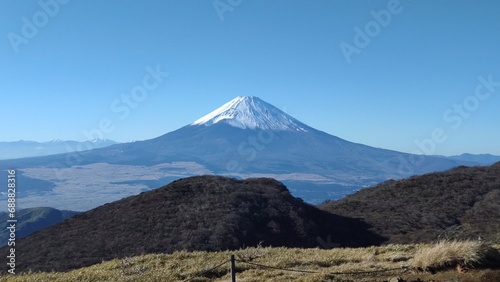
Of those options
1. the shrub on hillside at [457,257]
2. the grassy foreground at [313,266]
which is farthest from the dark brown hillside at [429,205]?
the shrub on hillside at [457,257]

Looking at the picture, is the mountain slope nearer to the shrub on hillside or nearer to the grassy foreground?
the grassy foreground

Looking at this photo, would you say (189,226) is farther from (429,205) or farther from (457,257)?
(457,257)

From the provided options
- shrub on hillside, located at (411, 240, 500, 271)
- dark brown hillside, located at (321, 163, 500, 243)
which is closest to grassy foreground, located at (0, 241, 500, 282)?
shrub on hillside, located at (411, 240, 500, 271)

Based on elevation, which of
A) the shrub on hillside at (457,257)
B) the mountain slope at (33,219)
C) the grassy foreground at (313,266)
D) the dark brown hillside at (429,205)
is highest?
the shrub on hillside at (457,257)

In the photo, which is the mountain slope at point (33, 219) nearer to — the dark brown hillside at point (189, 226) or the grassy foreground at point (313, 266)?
the dark brown hillside at point (189, 226)

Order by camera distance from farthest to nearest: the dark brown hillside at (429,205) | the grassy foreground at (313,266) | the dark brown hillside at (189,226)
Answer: the dark brown hillside at (429,205)
the dark brown hillside at (189,226)
the grassy foreground at (313,266)

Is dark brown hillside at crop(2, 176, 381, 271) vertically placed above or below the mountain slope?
above
